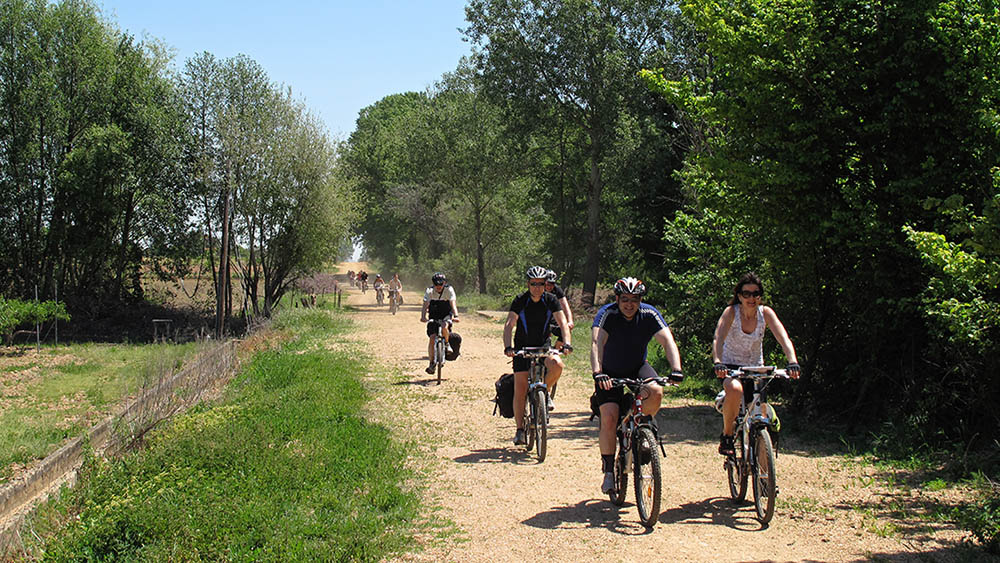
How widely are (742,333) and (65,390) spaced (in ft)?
59.6

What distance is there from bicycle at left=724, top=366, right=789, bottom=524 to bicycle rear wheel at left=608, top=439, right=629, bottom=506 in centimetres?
93

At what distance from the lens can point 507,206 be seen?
4850 centimetres

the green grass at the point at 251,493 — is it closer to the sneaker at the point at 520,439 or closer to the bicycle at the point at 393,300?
the sneaker at the point at 520,439

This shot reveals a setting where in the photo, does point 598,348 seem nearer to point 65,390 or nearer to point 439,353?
point 439,353

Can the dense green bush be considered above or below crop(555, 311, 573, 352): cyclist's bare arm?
below

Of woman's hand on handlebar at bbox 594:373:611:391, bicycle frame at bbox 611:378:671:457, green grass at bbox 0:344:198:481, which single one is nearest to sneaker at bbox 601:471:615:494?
bicycle frame at bbox 611:378:671:457

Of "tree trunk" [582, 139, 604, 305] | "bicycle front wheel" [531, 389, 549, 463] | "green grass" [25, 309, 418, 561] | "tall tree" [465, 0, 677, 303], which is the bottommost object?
"green grass" [25, 309, 418, 561]

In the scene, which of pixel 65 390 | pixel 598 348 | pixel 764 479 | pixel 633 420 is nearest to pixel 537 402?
pixel 598 348

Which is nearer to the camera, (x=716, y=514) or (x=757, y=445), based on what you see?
(x=757, y=445)

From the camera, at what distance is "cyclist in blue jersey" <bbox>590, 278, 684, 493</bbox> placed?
6.84m

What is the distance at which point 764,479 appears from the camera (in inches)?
251

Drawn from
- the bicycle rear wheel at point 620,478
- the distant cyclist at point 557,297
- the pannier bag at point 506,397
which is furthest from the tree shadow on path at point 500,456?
the bicycle rear wheel at point 620,478

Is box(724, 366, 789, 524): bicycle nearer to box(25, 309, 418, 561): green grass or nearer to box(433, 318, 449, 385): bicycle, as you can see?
box(25, 309, 418, 561): green grass

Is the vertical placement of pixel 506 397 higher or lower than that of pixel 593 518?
higher
